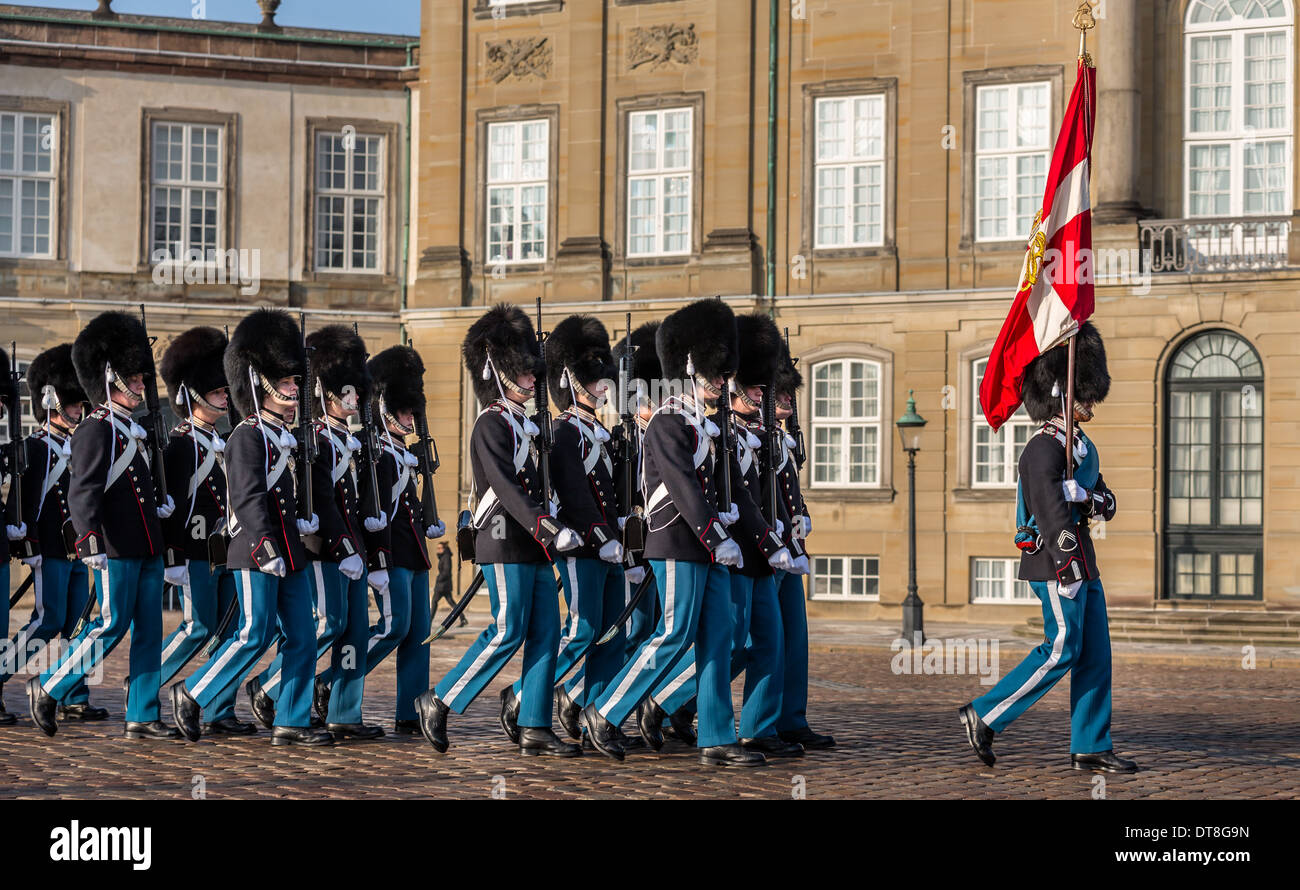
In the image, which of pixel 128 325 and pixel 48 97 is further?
pixel 48 97

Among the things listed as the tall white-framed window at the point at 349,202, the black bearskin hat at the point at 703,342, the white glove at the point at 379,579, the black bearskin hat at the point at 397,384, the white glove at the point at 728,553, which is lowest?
the white glove at the point at 379,579

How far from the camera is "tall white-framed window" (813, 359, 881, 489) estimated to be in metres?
27.4

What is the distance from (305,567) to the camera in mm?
10773

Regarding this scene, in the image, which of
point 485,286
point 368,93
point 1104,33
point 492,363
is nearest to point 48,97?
point 368,93

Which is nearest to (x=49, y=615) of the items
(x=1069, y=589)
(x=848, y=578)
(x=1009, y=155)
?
(x=1069, y=589)

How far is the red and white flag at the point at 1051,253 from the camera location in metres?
10.8

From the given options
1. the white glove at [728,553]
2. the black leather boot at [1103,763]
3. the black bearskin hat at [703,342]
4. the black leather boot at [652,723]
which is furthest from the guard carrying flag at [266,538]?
the black leather boot at [1103,763]

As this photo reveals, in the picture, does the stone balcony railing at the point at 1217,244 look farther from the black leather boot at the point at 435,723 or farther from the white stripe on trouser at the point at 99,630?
the white stripe on trouser at the point at 99,630

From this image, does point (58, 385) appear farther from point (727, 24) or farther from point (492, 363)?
point (727, 24)

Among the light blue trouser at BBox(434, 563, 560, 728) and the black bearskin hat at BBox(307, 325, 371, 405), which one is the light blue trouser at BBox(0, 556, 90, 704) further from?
the light blue trouser at BBox(434, 563, 560, 728)

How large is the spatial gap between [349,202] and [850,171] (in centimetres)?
844

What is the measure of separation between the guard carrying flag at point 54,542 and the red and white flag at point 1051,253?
5900 millimetres

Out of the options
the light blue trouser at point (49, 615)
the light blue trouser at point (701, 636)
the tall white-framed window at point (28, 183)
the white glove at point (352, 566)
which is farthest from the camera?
the tall white-framed window at point (28, 183)
